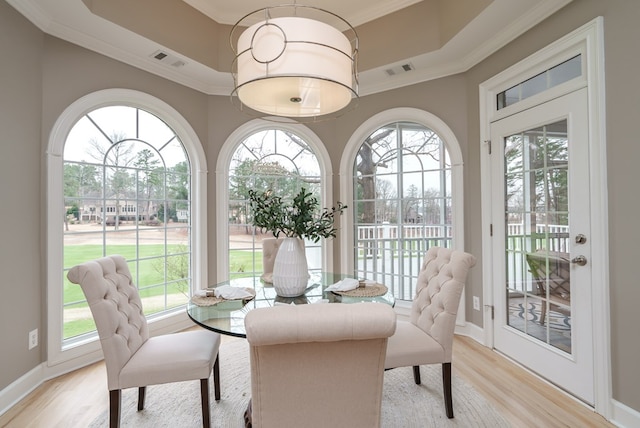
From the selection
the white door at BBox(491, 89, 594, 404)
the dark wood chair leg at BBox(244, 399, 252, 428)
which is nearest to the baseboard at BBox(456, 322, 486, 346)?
the white door at BBox(491, 89, 594, 404)

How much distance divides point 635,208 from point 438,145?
→ 6.15 ft

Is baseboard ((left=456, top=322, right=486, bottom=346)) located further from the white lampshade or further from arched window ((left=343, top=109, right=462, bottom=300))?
the white lampshade

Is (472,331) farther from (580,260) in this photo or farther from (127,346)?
(127,346)

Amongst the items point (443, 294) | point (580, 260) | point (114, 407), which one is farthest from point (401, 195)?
point (114, 407)

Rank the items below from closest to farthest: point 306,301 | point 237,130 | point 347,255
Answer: point 306,301 → point 237,130 → point 347,255

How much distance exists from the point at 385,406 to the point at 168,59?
341 centimetres

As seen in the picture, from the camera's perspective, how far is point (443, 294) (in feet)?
6.17

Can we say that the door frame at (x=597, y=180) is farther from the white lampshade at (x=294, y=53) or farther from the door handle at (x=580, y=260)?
the white lampshade at (x=294, y=53)

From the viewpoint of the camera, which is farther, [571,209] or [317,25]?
[571,209]

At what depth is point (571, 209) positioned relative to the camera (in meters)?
2.17

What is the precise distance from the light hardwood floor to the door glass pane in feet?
1.16

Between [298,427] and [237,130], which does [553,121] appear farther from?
[237,130]

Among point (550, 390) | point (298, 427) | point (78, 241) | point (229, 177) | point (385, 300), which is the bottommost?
point (550, 390)

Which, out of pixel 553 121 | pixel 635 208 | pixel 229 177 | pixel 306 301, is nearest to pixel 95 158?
pixel 229 177
